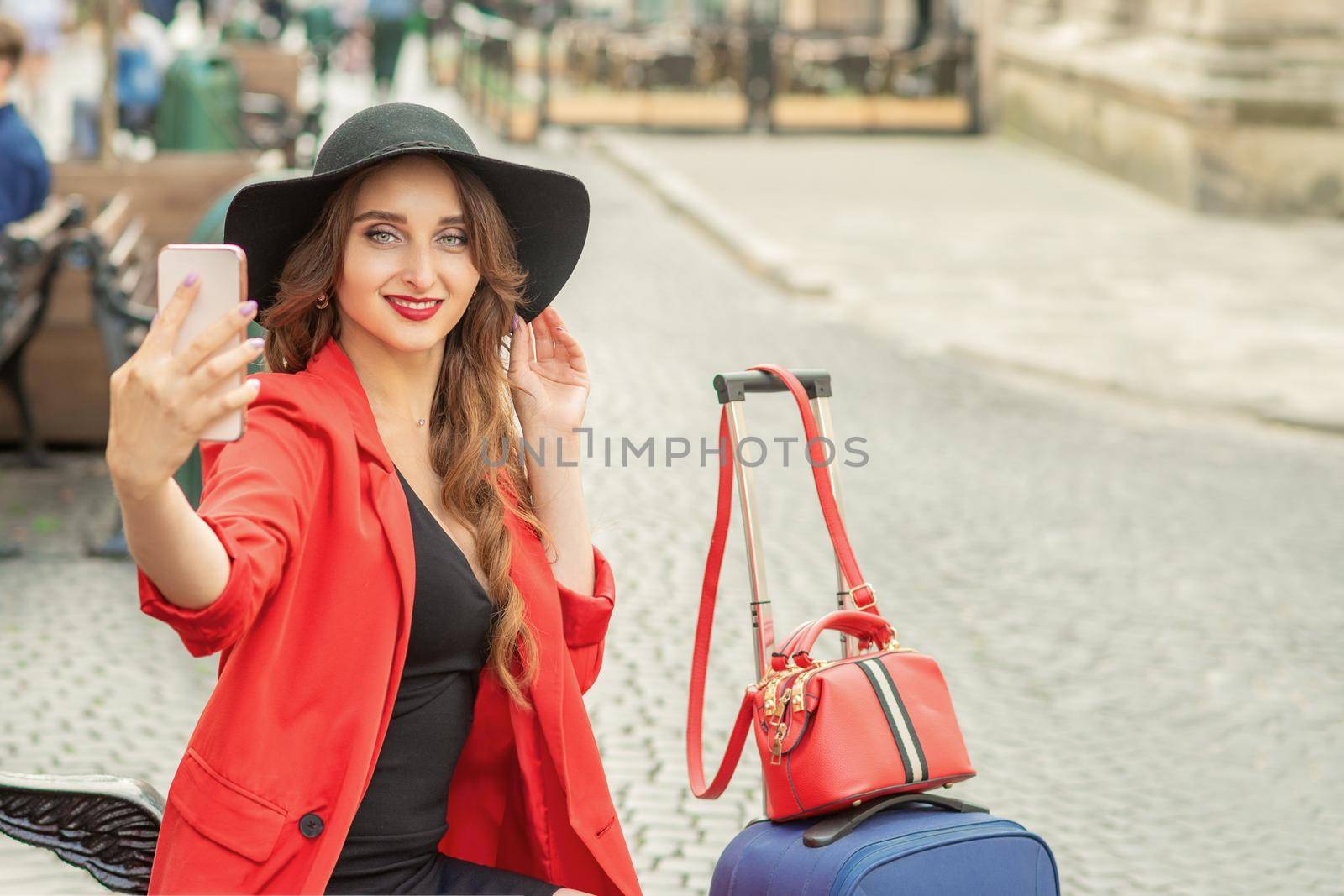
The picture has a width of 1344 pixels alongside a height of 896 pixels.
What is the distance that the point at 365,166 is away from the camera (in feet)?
7.77

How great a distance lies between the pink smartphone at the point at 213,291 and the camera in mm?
1795

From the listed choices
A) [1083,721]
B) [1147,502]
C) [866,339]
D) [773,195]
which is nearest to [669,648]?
[1083,721]

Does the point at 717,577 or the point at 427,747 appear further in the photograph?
the point at 717,577

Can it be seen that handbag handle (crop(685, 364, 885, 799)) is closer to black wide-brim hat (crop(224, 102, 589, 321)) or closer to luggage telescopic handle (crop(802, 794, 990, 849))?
luggage telescopic handle (crop(802, 794, 990, 849))

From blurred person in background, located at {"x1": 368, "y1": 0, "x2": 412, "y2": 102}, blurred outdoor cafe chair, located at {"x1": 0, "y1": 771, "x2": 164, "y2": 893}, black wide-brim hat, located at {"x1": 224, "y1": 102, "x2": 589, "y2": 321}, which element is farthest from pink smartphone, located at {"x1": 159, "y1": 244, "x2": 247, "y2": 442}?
blurred person in background, located at {"x1": 368, "y1": 0, "x2": 412, "y2": 102}

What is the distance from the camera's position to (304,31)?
31.1m

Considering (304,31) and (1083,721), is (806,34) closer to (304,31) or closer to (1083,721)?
(304,31)

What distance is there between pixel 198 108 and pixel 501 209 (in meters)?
10.5

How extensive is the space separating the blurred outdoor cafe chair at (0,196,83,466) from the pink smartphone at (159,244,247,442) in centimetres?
505

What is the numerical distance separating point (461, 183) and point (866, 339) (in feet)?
27.8

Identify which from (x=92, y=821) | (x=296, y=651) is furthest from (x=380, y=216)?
(x=92, y=821)

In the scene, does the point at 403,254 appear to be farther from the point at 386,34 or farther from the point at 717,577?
the point at 386,34

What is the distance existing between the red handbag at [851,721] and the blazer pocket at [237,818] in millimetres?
722

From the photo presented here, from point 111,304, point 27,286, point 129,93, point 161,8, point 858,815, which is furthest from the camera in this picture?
point 161,8
